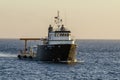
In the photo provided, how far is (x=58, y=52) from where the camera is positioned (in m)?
116

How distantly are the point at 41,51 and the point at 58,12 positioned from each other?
31.5 feet

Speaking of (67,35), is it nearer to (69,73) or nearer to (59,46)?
(59,46)

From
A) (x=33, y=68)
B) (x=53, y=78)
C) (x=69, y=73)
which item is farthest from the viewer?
(x=33, y=68)

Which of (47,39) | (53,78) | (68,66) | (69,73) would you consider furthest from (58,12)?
(53,78)

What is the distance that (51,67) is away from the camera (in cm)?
11025

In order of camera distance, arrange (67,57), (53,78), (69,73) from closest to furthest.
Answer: (53,78) → (69,73) → (67,57)

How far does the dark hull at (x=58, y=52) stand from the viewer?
115m

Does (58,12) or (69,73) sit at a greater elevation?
(58,12)

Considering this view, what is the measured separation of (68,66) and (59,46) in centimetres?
524

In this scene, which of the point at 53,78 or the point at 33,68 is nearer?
the point at 53,78

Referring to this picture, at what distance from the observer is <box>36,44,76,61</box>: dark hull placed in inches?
4537

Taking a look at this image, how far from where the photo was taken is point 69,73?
98312mm

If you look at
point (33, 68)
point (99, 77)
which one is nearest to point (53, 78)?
point (99, 77)

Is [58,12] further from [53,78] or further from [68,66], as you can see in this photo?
[53,78]
